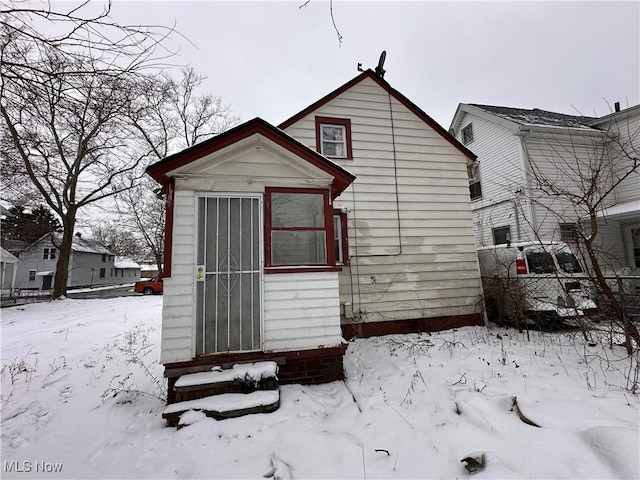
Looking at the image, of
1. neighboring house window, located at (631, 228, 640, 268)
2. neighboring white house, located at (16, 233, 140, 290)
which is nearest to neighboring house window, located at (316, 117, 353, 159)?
neighboring house window, located at (631, 228, 640, 268)

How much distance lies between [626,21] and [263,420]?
8676 mm

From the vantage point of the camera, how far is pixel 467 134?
572 inches

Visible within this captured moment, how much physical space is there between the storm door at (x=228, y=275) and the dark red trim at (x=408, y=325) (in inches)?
117

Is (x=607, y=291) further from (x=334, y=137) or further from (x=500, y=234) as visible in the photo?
(x=500, y=234)

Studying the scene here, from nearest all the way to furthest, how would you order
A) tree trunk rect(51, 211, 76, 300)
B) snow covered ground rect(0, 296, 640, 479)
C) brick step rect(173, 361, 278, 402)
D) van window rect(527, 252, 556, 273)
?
snow covered ground rect(0, 296, 640, 479)
brick step rect(173, 361, 278, 402)
van window rect(527, 252, 556, 273)
tree trunk rect(51, 211, 76, 300)

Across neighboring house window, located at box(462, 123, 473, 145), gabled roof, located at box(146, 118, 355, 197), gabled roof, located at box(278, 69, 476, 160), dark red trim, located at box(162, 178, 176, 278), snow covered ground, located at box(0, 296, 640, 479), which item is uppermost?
neighboring house window, located at box(462, 123, 473, 145)

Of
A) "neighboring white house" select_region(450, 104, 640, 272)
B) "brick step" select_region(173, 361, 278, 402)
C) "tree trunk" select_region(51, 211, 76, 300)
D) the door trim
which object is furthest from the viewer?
"tree trunk" select_region(51, 211, 76, 300)

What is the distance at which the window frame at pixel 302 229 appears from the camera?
430cm

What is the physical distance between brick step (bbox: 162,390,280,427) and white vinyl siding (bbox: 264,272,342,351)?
0.73 metres

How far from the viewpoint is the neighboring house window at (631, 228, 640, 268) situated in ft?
36.3

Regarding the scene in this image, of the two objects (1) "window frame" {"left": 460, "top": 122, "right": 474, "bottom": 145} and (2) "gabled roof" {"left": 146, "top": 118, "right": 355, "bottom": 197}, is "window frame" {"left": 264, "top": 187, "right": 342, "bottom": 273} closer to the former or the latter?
(2) "gabled roof" {"left": 146, "top": 118, "right": 355, "bottom": 197}

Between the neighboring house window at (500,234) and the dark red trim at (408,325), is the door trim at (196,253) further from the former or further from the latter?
the neighboring house window at (500,234)

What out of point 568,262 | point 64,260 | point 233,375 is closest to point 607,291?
point 568,262

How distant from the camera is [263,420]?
3299 millimetres
